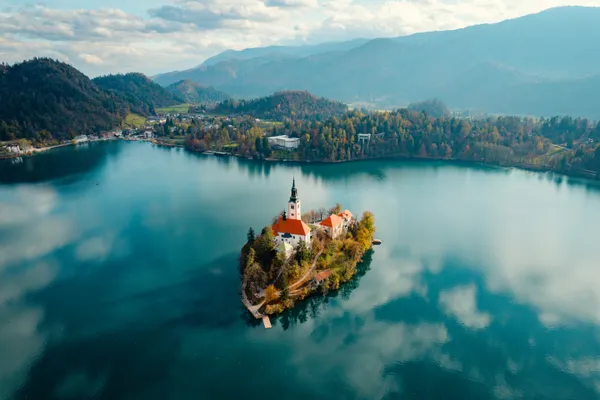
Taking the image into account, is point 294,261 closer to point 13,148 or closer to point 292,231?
point 292,231

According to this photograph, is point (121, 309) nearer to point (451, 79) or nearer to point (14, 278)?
point (14, 278)

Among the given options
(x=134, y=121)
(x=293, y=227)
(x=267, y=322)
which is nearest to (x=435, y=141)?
(x=293, y=227)

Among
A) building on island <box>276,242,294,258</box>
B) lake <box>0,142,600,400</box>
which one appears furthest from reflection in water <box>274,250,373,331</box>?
building on island <box>276,242,294,258</box>

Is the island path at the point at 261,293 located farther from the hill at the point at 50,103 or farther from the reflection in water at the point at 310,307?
the hill at the point at 50,103

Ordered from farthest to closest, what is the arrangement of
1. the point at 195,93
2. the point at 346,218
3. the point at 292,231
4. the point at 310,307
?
the point at 195,93 < the point at 346,218 < the point at 292,231 < the point at 310,307

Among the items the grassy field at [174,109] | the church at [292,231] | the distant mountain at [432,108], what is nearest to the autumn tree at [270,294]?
the church at [292,231]
